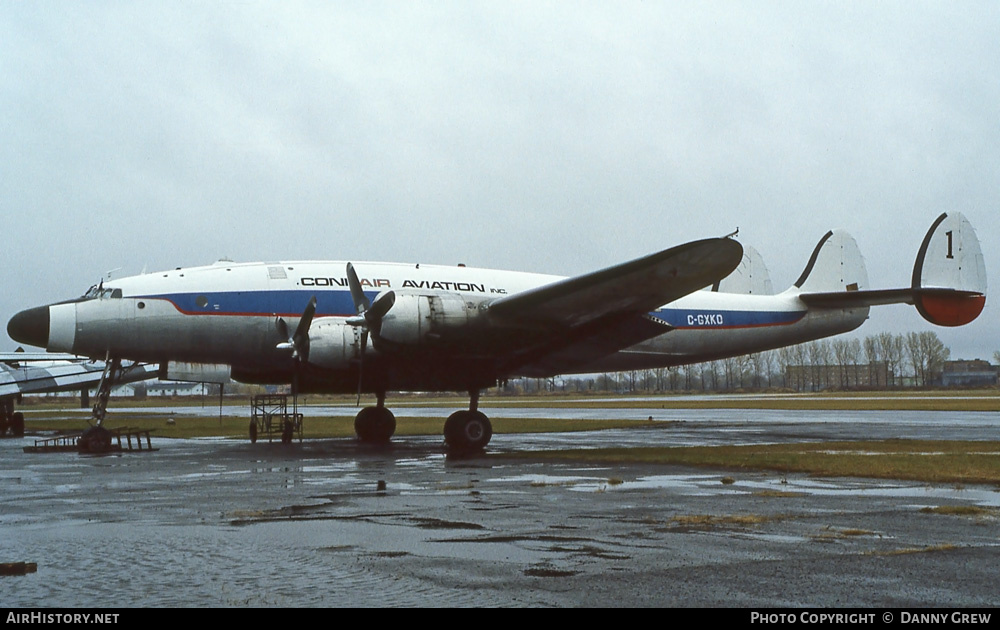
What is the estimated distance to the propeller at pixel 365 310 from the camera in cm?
1883

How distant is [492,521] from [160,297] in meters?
14.8

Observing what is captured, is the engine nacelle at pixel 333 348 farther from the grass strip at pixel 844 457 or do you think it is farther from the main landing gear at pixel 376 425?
the grass strip at pixel 844 457

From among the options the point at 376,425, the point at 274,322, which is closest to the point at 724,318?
the point at 376,425

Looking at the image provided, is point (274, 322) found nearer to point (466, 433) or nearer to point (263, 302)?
point (263, 302)

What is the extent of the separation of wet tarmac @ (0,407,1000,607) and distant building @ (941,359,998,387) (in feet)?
522

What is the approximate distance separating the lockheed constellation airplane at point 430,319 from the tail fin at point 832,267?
2.66m

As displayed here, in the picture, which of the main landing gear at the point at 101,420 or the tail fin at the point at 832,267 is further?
the tail fin at the point at 832,267

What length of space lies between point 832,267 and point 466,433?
1496 cm

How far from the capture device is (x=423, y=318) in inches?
746

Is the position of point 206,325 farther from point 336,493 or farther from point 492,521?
point 492,521

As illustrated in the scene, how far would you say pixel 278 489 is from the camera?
12828 millimetres

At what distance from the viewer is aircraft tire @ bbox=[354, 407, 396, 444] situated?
24000mm

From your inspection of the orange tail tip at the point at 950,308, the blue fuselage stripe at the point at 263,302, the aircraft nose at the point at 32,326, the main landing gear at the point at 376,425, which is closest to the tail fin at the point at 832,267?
the orange tail tip at the point at 950,308
